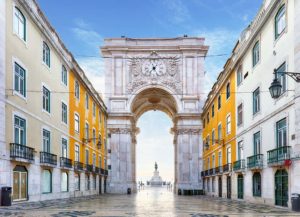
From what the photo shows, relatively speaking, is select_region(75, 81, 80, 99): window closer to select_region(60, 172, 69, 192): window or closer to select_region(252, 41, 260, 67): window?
select_region(60, 172, 69, 192): window

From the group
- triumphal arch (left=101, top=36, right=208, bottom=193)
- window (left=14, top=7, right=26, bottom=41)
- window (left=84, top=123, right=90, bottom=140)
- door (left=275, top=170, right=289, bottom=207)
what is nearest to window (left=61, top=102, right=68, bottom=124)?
window (left=84, top=123, right=90, bottom=140)

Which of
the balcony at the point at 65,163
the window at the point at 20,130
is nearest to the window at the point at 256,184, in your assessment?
the balcony at the point at 65,163

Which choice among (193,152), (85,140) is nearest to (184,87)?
(193,152)

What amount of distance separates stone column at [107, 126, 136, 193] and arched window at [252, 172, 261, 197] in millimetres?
29044

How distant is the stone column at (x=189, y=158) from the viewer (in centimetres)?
5384

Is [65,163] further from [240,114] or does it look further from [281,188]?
[281,188]

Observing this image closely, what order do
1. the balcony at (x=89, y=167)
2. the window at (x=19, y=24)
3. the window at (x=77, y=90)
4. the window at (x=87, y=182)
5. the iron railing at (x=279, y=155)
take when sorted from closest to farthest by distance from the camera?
the iron railing at (x=279, y=155) → the window at (x=19, y=24) → the window at (x=77, y=90) → the balcony at (x=89, y=167) → the window at (x=87, y=182)

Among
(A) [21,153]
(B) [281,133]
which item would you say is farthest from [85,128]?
(B) [281,133]

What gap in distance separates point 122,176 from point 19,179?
3262 cm

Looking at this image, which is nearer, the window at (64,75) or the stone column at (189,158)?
the window at (64,75)

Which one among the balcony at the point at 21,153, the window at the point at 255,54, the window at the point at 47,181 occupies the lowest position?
the window at the point at 47,181

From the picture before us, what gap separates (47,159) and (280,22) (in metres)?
16.8

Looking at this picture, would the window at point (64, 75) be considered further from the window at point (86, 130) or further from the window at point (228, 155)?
the window at point (228, 155)

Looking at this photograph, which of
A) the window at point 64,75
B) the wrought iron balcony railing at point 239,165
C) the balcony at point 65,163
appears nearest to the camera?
the wrought iron balcony railing at point 239,165
